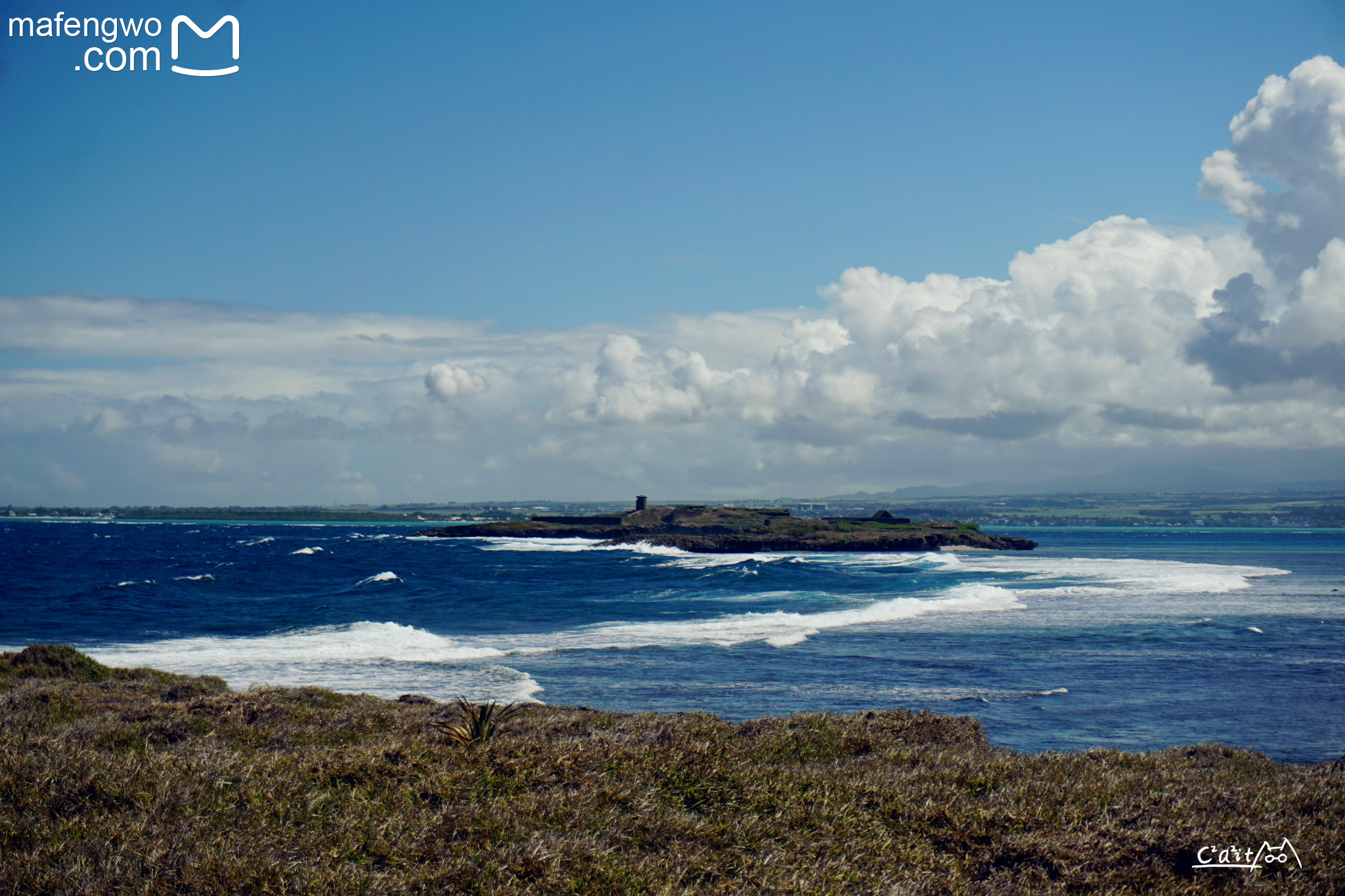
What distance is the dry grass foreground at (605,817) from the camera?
5754 millimetres

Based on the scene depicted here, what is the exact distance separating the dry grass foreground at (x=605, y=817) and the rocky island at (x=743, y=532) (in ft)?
299

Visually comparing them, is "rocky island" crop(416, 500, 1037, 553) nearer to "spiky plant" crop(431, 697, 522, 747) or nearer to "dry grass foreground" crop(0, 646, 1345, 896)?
"spiky plant" crop(431, 697, 522, 747)

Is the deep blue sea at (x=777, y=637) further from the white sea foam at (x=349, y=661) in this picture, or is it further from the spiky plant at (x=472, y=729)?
the spiky plant at (x=472, y=729)

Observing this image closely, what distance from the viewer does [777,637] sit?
30.2 m

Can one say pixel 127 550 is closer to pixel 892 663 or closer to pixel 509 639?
pixel 509 639

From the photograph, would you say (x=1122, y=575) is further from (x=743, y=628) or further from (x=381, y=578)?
(x=381, y=578)

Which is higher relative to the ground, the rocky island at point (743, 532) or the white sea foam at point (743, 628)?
the white sea foam at point (743, 628)

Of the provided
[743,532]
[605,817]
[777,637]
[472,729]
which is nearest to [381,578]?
[777,637]

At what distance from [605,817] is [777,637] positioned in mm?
24029
